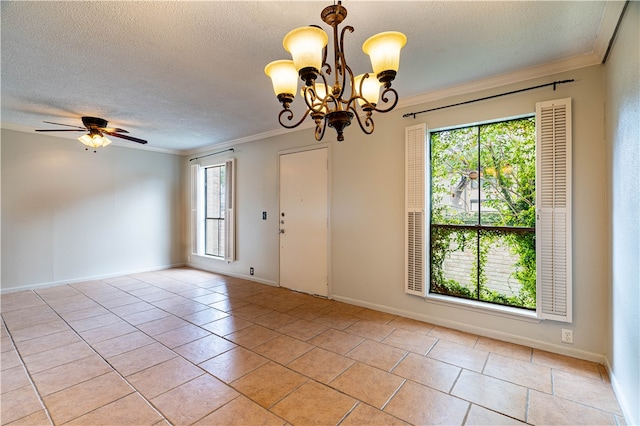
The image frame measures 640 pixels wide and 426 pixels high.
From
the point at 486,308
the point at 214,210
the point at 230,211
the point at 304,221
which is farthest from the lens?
the point at 214,210

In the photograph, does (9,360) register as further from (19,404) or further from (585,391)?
(585,391)

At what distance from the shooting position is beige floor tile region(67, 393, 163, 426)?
1723mm

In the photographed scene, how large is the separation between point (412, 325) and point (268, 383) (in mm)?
1705

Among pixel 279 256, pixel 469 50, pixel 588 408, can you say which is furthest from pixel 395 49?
pixel 279 256

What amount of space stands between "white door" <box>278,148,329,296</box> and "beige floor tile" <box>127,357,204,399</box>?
211 centimetres

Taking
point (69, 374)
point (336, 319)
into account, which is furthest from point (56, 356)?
point (336, 319)

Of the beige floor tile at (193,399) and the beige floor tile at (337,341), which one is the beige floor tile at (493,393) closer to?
the beige floor tile at (337,341)

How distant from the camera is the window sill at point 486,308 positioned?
2.64m

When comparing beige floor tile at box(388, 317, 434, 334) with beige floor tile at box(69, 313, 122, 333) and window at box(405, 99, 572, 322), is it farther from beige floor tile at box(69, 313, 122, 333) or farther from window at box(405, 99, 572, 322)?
beige floor tile at box(69, 313, 122, 333)

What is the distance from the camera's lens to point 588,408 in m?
1.85

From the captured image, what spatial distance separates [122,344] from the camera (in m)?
2.73

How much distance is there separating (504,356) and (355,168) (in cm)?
246

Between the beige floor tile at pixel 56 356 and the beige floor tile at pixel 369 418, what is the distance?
2325 mm

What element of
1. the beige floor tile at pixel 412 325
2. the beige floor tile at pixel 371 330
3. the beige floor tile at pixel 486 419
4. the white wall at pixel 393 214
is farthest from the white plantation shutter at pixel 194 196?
the beige floor tile at pixel 486 419
